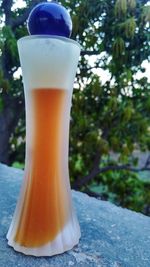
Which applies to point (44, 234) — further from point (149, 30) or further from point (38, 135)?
point (149, 30)

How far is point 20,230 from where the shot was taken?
775 millimetres

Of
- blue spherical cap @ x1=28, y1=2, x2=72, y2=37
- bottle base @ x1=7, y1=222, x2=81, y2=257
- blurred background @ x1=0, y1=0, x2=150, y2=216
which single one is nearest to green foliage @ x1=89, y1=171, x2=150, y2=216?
blurred background @ x1=0, y1=0, x2=150, y2=216

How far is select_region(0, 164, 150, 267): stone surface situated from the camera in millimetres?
757

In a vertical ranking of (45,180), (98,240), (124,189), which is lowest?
(124,189)

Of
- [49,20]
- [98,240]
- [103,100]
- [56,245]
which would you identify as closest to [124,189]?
[103,100]

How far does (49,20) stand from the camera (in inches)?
27.6

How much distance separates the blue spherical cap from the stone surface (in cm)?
51

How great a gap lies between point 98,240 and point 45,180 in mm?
244

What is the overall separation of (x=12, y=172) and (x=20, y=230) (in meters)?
0.77

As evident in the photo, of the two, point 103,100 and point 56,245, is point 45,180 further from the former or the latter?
point 103,100

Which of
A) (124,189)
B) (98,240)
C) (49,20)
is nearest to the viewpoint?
(49,20)

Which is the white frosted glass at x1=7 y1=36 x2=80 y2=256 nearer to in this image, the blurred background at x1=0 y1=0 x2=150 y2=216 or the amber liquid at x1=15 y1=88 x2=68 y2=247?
the amber liquid at x1=15 y1=88 x2=68 y2=247

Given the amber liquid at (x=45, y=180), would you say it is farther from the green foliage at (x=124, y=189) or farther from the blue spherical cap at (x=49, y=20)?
the green foliage at (x=124, y=189)

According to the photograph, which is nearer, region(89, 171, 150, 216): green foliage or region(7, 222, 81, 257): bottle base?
region(7, 222, 81, 257): bottle base
